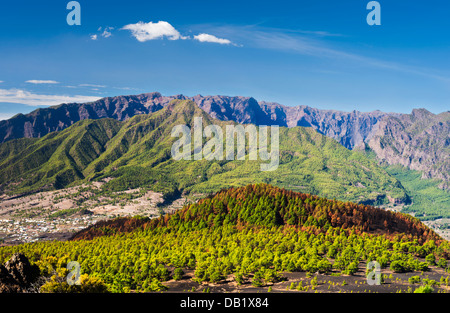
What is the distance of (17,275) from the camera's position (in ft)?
273

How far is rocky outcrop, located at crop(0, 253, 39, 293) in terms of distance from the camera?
7809cm

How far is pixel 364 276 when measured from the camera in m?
100

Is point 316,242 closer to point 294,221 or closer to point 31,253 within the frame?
point 294,221

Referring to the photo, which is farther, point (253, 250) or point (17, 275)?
point (253, 250)

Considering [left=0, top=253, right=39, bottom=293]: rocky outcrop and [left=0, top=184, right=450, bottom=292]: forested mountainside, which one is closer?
[left=0, top=253, right=39, bottom=293]: rocky outcrop

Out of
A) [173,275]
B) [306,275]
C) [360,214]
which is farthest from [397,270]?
[360,214]

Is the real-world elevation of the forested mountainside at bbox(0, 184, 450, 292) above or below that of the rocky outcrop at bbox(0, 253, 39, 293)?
below

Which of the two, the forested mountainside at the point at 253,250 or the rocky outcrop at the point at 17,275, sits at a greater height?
the rocky outcrop at the point at 17,275

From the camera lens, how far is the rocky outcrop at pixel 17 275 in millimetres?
78088

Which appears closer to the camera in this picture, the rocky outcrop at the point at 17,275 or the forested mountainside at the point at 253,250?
the rocky outcrop at the point at 17,275

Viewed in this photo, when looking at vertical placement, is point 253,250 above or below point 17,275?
below

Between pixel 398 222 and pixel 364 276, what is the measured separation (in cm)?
11194
